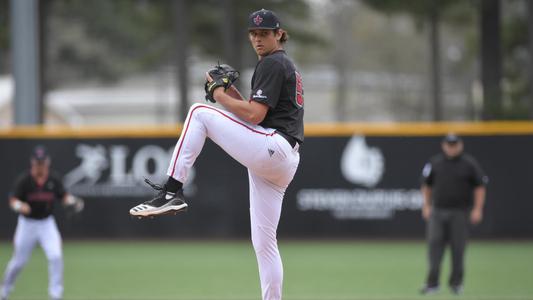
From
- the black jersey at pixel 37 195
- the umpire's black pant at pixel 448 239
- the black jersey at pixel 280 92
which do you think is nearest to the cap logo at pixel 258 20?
the black jersey at pixel 280 92

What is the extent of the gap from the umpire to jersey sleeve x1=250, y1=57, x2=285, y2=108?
6.43 metres

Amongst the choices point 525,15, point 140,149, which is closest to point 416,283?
point 140,149

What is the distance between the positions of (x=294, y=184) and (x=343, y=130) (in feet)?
4.88

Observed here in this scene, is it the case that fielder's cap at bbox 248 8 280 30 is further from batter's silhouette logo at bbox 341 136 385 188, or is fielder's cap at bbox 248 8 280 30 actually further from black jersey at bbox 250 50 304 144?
batter's silhouette logo at bbox 341 136 385 188

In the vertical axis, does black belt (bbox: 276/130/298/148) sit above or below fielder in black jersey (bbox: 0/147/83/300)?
above

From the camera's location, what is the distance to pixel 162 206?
6.12 metres

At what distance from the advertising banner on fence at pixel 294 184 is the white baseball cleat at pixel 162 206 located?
1169 centimetres

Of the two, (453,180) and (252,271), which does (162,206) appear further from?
(252,271)

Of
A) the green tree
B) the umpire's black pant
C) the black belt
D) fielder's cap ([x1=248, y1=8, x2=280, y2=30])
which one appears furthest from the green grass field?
fielder's cap ([x1=248, y1=8, x2=280, y2=30])

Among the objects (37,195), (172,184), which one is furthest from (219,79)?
(37,195)

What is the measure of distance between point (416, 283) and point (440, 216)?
133cm

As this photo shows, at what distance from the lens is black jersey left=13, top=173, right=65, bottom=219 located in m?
11.3

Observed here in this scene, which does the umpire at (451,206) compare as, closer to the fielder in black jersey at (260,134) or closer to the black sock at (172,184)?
the fielder in black jersey at (260,134)

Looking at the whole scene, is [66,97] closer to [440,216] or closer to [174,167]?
[440,216]
